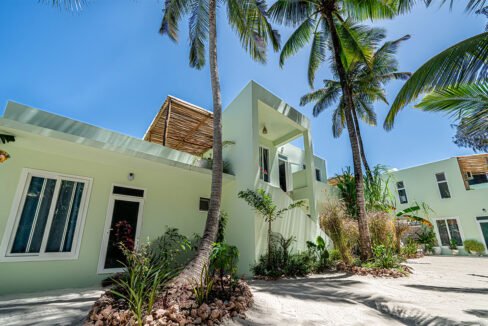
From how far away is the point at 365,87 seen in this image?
44.0 ft

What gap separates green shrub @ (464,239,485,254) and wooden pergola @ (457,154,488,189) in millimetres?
3589

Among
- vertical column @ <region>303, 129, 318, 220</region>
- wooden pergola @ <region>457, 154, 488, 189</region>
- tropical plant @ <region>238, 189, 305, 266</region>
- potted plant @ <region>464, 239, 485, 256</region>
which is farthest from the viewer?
wooden pergola @ <region>457, 154, 488, 189</region>

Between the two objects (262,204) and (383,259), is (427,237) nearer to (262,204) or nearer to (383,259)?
(383,259)

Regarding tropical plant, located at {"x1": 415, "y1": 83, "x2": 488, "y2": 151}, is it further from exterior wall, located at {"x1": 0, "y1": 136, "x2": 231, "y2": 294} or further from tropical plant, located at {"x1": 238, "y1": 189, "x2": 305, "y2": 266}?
exterior wall, located at {"x1": 0, "y1": 136, "x2": 231, "y2": 294}

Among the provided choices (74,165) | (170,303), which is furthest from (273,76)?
(170,303)

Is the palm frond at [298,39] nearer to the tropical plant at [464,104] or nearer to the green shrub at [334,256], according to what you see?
the tropical plant at [464,104]

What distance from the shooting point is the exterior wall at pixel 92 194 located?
16.4 ft

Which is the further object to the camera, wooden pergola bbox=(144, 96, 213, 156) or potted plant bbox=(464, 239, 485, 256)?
potted plant bbox=(464, 239, 485, 256)

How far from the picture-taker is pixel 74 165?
19.8 feet

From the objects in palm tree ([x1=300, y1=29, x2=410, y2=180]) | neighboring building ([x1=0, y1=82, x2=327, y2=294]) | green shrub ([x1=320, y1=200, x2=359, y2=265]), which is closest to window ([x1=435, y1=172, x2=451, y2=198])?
palm tree ([x1=300, y1=29, x2=410, y2=180])

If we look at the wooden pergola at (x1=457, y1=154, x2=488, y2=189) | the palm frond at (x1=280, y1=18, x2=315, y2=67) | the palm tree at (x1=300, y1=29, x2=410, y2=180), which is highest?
the palm tree at (x1=300, y1=29, x2=410, y2=180)

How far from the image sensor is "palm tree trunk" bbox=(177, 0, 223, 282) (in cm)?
406

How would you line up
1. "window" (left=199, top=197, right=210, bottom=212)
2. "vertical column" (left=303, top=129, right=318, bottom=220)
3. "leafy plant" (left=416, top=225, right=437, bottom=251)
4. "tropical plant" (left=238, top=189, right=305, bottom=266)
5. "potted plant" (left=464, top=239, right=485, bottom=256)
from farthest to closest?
"leafy plant" (left=416, top=225, right=437, bottom=251)
"potted plant" (left=464, top=239, right=485, bottom=256)
"vertical column" (left=303, top=129, right=318, bottom=220)
"window" (left=199, top=197, right=210, bottom=212)
"tropical plant" (left=238, top=189, right=305, bottom=266)

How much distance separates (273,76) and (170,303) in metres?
10.1
